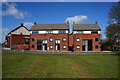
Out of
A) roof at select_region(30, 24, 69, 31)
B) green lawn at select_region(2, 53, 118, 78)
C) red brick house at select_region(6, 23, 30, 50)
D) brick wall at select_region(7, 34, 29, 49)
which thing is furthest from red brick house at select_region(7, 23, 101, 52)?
green lawn at select_region(2, 53, 118, 78)

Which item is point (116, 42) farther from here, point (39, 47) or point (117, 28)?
point (39, 47)

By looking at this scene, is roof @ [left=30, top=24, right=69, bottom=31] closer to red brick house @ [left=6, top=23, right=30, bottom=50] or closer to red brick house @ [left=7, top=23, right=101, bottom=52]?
red brick house @ [left=7, top=23, right=101, bottom=52]

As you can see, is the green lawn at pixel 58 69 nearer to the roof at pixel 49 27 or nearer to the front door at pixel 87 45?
the front door at pixel 87 45

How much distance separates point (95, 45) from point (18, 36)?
3565cm

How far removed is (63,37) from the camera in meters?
44.9

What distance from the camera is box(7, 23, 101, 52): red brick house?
43912 millimetres

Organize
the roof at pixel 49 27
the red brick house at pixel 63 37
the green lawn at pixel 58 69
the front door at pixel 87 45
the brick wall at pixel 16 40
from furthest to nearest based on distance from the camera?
the brick wall at pixel 16 40 < the roof at pixel 49 27 < the front door at pixel 87 45 < the red brick house at pixel 63 37 < the green lawn at pixel 58 69

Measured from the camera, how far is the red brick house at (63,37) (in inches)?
1729

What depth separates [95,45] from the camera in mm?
43344

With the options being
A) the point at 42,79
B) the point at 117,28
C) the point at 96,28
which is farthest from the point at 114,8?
the point at 42,79

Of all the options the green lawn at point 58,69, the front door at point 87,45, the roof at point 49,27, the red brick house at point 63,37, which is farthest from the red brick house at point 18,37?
the green lawn at point 58,69

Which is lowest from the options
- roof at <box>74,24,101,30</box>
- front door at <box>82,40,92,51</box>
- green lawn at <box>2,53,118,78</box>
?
green lawn at <box>2,53,118,78</box>

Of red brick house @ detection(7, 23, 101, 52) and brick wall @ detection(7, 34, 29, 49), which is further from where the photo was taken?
brick wall @ detection(7, 34, 29, 49)

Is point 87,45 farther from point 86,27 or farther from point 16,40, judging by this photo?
point 16,40
